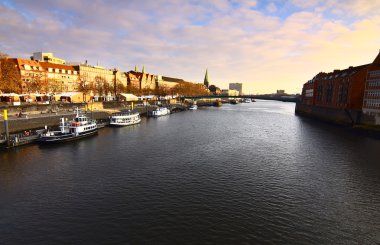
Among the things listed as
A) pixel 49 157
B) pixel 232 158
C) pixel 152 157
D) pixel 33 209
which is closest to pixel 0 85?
pixel 49 157

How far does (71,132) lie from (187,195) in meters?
45.0

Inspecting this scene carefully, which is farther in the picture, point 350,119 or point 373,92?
point 350,119

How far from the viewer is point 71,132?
209 feet

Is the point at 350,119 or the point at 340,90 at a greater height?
the point at 340,90

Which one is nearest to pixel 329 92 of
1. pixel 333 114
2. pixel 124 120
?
pixel 333 114

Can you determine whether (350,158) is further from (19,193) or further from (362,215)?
(19,193)

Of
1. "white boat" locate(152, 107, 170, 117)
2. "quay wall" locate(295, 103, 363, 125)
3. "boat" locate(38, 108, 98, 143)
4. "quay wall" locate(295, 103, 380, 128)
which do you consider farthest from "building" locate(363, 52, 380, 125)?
"boat" locate(38, 108, 98, 143)

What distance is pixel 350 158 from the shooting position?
166ft

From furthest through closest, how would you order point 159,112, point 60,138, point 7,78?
point 159,112 < point 7,78 < point 60,138

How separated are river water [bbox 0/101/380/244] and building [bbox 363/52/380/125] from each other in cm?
3611

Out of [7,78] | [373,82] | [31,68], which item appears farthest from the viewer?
[31,68]

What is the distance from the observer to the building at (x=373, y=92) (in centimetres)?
8262

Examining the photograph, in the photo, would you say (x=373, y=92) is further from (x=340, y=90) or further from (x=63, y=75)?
(x=63, y=75)

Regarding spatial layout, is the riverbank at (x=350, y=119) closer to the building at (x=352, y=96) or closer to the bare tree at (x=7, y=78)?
the building at (x=352, y=96)
